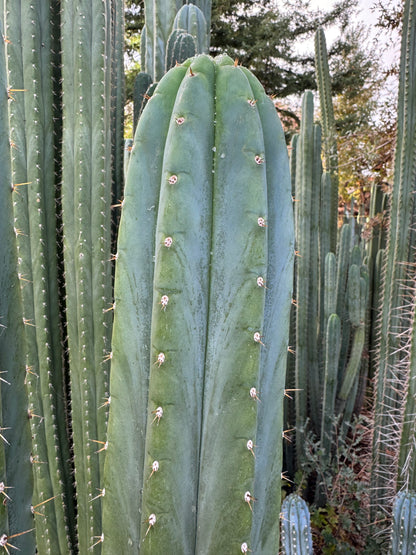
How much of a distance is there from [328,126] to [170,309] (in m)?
4.00

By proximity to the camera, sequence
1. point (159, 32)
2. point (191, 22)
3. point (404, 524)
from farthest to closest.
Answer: point (159, 32)
point (191, 22)
point (404, 524)

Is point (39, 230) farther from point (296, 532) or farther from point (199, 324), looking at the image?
point (296, 532)

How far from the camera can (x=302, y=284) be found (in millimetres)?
3602

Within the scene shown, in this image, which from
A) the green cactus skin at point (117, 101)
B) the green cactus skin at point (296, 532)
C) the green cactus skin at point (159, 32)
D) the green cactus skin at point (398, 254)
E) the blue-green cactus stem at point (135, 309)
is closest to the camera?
the blue-green cactus stem at point (135, 309)

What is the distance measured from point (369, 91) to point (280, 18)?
2884 mm

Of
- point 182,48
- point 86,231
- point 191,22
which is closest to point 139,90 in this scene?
point 182,48

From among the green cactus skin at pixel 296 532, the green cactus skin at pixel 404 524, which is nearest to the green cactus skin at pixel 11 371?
the green cactus skin at pixel 296 532

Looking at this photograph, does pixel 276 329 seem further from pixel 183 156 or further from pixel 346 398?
pixel 346 398

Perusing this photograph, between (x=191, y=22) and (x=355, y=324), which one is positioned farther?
(x=355, y=324)

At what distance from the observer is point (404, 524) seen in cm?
199

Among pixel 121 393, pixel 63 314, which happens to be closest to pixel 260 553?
pixel 121 393

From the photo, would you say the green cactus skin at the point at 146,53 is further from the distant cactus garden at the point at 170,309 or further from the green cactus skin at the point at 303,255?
the green cactus skin at the point at 303,255

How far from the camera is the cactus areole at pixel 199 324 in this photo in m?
1.05

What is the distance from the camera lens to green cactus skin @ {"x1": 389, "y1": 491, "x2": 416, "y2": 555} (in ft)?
6.41
